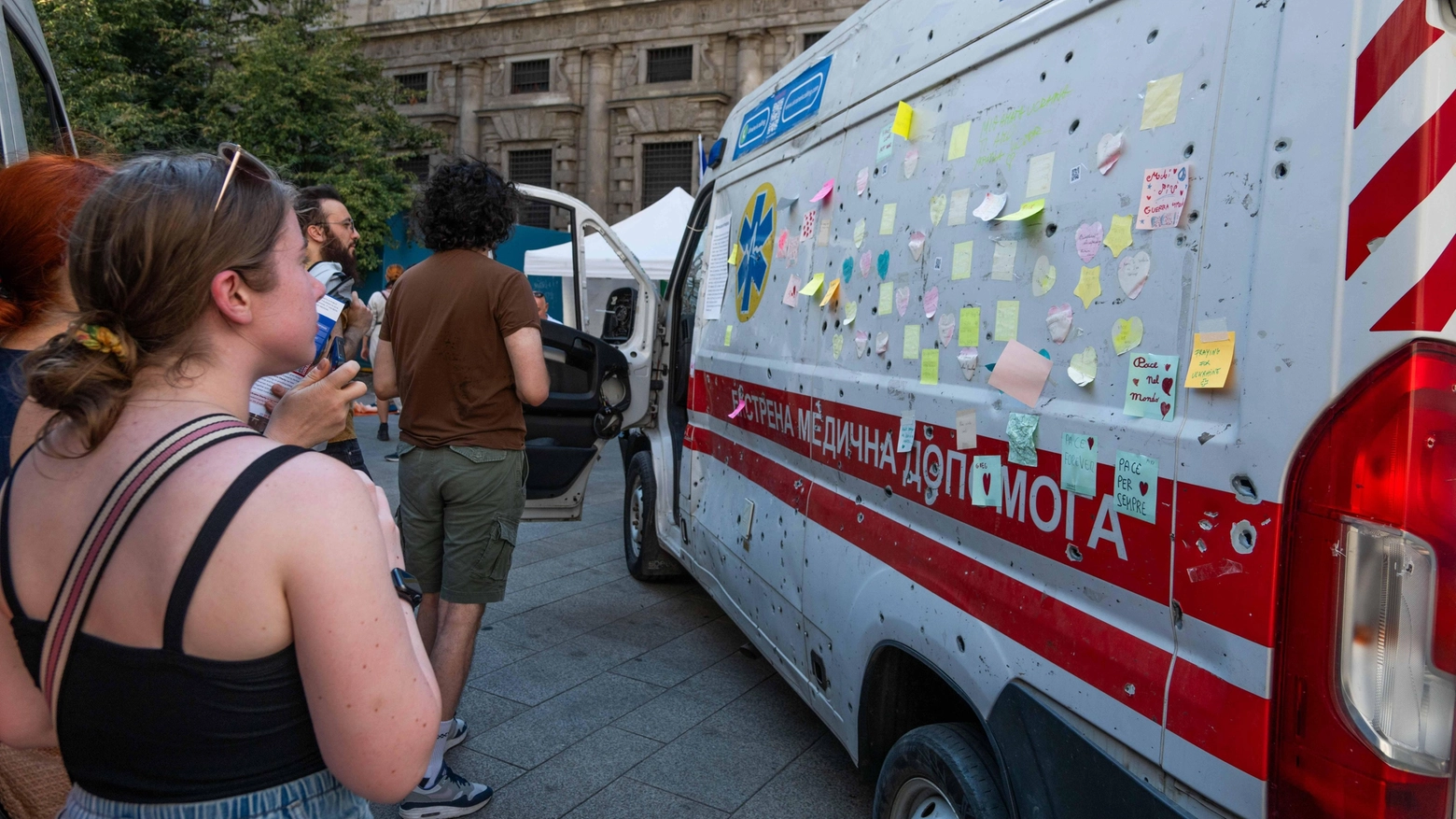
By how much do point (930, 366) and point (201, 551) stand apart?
158 centimetres

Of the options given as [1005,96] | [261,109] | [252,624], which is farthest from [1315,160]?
[261,109]

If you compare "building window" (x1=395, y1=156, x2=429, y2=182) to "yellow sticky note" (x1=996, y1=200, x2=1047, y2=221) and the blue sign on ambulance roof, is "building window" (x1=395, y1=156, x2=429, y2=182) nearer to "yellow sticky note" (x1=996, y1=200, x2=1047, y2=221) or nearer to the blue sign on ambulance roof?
the blue sign on ambulance roof

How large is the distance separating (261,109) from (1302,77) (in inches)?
832

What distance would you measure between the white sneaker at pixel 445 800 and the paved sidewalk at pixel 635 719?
0.06m

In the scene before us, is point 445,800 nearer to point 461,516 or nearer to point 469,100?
point 461,516

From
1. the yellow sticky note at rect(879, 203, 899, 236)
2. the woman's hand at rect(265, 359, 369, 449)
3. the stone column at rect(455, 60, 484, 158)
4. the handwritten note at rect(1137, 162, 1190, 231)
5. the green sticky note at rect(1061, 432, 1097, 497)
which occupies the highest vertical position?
the stone column at rect(455, 60, 484, 158)

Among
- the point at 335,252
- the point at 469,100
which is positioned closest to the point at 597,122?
the point at 469,100

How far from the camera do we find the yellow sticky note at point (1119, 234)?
5.39 feet

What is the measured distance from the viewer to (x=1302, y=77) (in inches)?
52.6

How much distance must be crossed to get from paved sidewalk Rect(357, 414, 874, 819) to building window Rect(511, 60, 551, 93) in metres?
19.6

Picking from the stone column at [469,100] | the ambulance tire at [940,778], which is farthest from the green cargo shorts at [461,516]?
the stone column at [469,100]

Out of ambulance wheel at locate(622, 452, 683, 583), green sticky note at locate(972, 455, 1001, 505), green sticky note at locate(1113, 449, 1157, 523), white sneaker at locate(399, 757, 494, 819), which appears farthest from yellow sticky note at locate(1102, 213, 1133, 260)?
ambulance wheel at locate(622, 452, 683, 583)

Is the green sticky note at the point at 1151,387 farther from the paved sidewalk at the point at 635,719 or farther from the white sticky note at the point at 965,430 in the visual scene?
the paved sidewalk at the point at 635,719

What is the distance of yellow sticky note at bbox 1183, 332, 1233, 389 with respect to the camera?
1.42 meters
